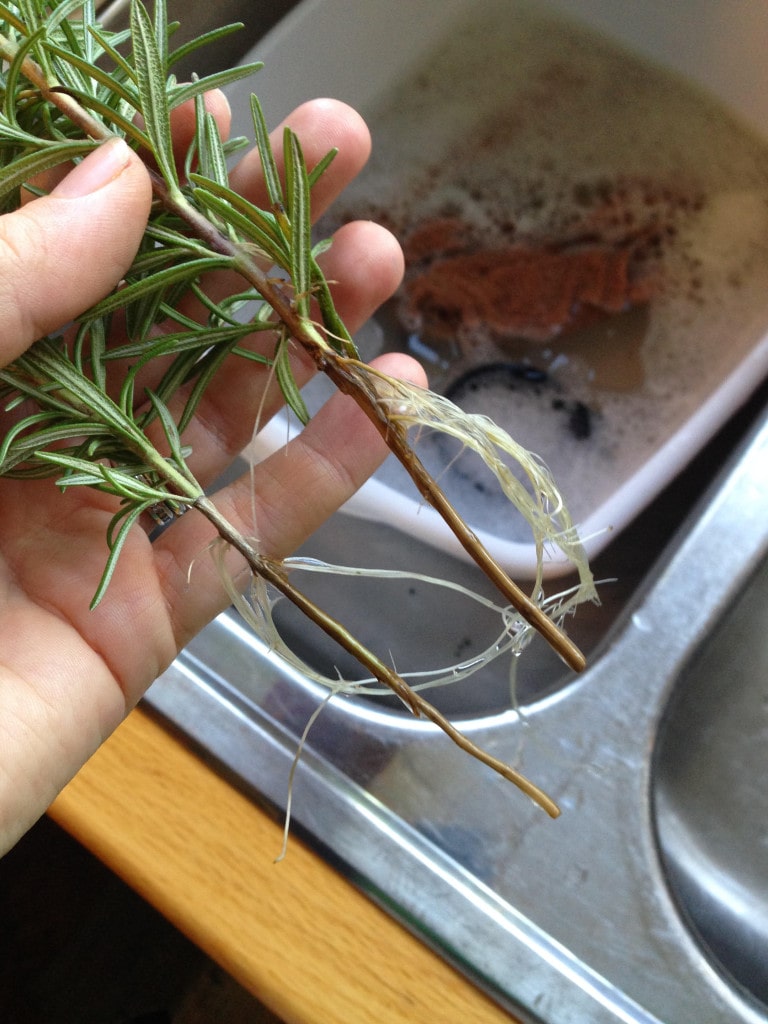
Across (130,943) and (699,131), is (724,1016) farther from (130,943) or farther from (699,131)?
(699,131)

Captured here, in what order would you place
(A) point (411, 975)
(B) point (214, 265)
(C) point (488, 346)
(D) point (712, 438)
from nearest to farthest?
(B) point (214, 265) < (A) point (411, 975) < (D) point (712, 438) < (C) point (488, 346)

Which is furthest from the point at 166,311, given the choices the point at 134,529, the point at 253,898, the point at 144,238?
the point at 253,898

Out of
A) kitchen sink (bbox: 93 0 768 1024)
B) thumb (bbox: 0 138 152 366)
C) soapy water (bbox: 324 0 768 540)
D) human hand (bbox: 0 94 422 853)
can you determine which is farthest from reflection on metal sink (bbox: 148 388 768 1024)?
thumb (bbox: 0 138 152 366)

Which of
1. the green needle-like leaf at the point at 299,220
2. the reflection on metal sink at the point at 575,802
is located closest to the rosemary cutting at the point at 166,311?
the green needle-like leaf at the point at 299,220

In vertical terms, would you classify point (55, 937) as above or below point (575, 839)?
below

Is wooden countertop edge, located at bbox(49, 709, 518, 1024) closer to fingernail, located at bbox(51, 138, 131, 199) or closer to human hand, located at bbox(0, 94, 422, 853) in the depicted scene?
human hand, located at bbox(0, 94, 422, 853)

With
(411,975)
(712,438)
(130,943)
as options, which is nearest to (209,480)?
(411,975)
